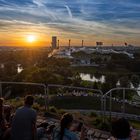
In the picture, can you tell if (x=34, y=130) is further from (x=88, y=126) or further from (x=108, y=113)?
(x=108, y=113)

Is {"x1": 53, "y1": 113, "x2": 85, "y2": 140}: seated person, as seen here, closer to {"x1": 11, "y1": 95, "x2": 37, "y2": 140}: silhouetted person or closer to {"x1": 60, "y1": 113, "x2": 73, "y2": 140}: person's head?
{"x1": 60, "y1": 113, "x2": 73, "y2": 140}: person's head

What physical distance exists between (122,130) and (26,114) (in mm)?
1721

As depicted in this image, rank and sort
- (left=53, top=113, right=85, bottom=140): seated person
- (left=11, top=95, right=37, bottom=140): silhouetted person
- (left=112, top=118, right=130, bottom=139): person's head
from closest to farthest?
(left=112, top=118, right=130, bottom=139): person's head < (left=53, top=113, right=85, bottom=140): seated person < (left=11, top=95, right=37, bottom=140): silhouetted person

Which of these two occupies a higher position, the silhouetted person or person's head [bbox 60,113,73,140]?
person's head [bbox 60,113,73,140]

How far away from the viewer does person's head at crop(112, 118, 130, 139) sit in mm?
3553

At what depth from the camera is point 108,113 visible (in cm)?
768

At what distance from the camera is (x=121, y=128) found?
357cm

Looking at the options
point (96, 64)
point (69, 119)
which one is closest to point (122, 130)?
point (69, 119)

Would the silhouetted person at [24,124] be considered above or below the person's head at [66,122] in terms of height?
below

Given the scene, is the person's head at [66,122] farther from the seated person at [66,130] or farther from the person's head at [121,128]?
the person's head at [121,128]

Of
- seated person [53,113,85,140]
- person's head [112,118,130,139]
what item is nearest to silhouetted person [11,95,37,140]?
seated person [53,113,85,140]

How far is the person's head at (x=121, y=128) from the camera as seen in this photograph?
355 cm

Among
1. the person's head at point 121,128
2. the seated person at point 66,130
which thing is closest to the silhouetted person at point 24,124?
the seated person at point 66,130

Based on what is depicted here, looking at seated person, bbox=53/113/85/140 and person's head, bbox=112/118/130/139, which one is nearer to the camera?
person's head, bbox=112/118/130/139
